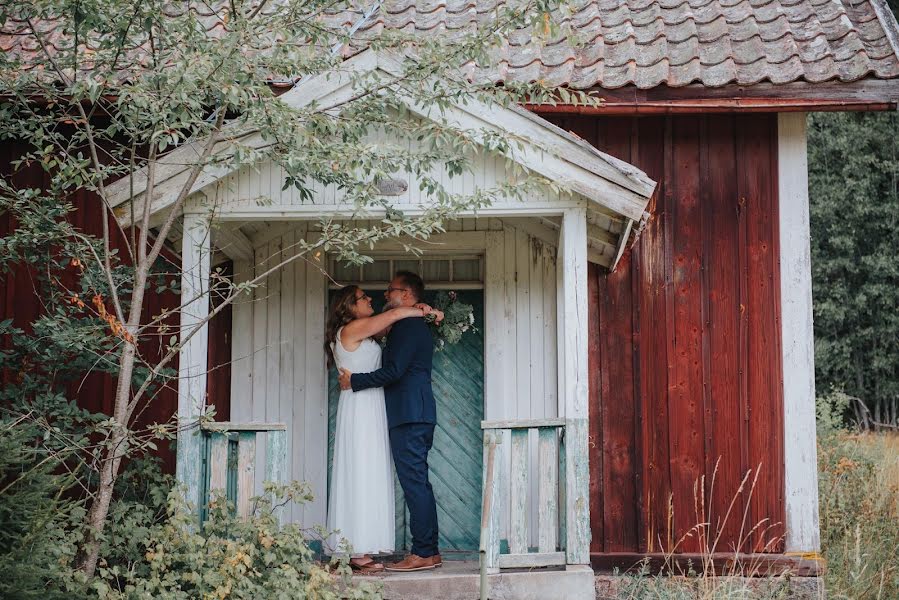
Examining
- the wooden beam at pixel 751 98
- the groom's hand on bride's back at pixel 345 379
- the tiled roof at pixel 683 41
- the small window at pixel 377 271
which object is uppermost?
the tiled roof at pixel 683 41

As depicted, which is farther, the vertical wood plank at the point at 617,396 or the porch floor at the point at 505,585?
the vertical wood plank at the point at 617,396

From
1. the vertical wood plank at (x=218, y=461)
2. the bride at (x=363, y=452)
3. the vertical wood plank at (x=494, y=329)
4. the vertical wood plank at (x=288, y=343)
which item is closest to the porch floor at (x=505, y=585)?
the bride at (x=363, y=452)

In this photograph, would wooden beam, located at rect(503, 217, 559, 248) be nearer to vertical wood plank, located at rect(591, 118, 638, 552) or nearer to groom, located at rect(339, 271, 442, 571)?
vertical wood plank, located at rect(591, 118, 638, 552)

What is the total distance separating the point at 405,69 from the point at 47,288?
2894 millimetres

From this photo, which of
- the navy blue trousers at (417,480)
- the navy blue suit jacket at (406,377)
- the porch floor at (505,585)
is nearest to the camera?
the porch floor at (505,585)

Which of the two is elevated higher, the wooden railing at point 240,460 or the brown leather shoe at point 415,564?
the wooden railing at point 240,460

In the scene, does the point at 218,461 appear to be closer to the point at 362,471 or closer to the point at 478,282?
the point at 362,471

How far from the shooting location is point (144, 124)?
5789mm

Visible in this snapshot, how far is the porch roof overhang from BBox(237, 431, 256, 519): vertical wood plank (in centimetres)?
140

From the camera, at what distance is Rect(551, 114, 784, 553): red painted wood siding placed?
7.83 meters

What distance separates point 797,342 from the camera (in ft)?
25.7

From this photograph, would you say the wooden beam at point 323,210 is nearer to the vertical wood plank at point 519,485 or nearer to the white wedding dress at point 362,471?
the white wedding dress at point 362,471

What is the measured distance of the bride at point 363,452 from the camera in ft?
23.1

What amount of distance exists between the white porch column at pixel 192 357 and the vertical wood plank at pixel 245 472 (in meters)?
0.25
